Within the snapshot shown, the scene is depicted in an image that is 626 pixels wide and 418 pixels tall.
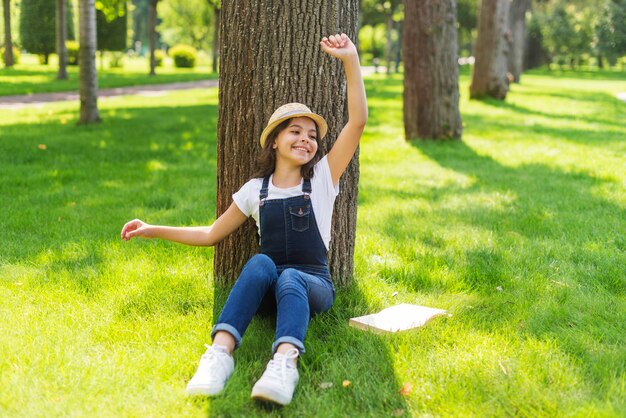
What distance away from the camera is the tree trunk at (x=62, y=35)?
65.2ft

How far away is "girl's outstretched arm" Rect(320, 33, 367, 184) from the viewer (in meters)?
3.40

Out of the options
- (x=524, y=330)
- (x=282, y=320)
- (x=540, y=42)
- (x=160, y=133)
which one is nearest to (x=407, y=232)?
(x=524, y=330)

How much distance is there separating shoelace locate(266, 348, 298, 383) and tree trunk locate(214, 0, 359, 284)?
109 cm

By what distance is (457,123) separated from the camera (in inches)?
391

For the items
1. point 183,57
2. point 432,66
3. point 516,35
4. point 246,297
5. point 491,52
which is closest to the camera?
point 246,297

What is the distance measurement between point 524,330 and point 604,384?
621 mm

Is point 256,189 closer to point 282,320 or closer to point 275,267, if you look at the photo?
point 275,267

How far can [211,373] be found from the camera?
279 centimetres

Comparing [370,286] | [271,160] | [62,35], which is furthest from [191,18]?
[271,160]

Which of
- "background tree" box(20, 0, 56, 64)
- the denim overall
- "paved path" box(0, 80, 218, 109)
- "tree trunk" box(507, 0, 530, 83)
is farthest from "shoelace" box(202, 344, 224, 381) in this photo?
"background tree" box(20, 0, 56, 64)

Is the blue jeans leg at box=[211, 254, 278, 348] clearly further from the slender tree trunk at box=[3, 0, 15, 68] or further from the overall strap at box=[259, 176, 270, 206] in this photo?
the slender tree trunk at box=[3, 0, 15, 68]

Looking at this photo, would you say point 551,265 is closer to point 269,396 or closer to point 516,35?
point 269,396

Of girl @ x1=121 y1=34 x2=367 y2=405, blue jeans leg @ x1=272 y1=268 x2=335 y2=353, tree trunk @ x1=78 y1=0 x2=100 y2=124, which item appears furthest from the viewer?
tree trunk @ x1=78 y1=0 x2=100 y2=124

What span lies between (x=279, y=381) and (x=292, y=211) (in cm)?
101
